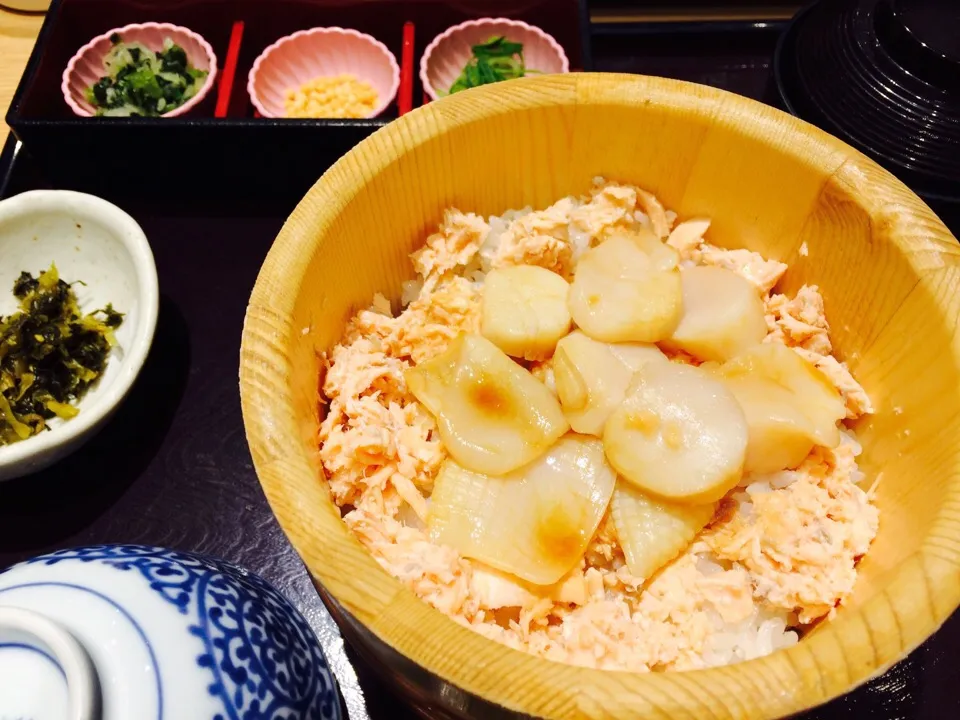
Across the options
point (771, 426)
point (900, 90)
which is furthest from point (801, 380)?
point (900, 90)

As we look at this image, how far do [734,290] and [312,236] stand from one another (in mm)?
777

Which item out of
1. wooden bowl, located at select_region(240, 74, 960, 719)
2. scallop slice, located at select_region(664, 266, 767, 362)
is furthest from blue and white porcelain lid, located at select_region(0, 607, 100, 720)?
scallop slice, located at select_region(664, 266, 767, 362)

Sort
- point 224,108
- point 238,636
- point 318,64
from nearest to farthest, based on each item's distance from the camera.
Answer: point 238,636 < point 224,108 < point 318,64

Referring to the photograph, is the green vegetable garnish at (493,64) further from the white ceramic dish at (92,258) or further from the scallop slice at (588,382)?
the scallop slice at (588,382)

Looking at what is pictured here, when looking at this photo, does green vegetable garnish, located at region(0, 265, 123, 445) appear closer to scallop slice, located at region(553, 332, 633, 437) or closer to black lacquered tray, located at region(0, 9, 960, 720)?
black lacquered tray, located at region(0, 9, 960, 720)

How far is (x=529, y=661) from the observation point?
2.86ft

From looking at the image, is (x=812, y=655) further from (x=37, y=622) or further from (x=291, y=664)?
(x=37, y=622)

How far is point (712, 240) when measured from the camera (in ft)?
4.99

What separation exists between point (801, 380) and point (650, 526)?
0.38m

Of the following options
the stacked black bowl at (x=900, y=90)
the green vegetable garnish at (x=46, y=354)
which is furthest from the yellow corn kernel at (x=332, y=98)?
the stacked black bowl at (x=900, y=90)

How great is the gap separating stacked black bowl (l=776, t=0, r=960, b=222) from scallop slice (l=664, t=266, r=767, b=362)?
707 millimetres

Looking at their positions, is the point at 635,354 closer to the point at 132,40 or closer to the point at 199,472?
the point at 199,472

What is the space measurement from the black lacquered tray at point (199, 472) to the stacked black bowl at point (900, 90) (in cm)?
21

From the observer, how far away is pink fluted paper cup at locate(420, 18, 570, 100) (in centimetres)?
226
